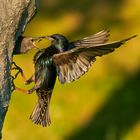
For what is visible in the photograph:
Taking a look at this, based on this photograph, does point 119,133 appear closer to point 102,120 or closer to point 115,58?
point 102,120

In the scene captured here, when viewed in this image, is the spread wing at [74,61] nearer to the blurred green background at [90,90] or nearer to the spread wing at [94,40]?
the spread wing at [94,40]

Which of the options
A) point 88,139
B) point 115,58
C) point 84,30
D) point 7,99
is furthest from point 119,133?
point 7,99

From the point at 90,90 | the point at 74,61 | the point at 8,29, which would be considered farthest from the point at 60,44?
the point at 90,90

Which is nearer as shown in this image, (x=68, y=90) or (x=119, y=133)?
(x=119, y=133)

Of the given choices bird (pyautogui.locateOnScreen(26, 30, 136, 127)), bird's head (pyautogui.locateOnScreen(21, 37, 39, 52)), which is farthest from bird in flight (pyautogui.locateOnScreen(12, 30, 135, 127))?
bird's head (pyautogui.locateOnScreen(21, 37, 39, 52))

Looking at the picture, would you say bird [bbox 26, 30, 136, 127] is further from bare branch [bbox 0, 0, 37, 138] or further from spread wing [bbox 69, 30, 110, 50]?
bare branch [bbox 0, 0, 37, 138]

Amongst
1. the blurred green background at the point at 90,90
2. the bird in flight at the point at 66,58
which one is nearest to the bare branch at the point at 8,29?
the bird in flight at the point at 66,58
